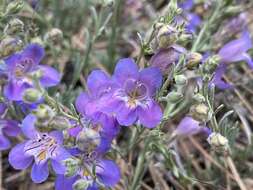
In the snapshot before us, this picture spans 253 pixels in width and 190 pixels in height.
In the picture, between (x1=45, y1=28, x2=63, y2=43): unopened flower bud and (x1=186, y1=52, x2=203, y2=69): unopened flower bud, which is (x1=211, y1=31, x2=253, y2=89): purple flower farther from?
(x1=45, y1=28, x2=63, y2=43): unopened flower bud

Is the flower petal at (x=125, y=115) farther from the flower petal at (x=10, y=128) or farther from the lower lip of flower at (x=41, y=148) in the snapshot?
the flower petal at (x=10, y=128)

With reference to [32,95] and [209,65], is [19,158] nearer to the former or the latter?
[32,95]

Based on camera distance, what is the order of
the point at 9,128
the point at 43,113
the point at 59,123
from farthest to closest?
the point at 9,128, the point at 59,123, the point at 43,113

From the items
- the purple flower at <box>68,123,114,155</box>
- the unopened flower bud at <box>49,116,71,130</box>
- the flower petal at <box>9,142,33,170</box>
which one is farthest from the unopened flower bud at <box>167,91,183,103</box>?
the flower petal at <box>9,142,33,170</box>

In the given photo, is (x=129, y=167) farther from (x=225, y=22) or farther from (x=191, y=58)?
(x=225, y=22)

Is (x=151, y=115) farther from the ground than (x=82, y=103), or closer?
closer

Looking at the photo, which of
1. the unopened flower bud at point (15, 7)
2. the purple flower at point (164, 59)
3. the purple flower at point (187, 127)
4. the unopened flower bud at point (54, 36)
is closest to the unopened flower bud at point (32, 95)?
the purple flower at point (164, 59)

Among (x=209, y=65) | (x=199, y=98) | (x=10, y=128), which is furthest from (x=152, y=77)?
(x=10, y=128)
